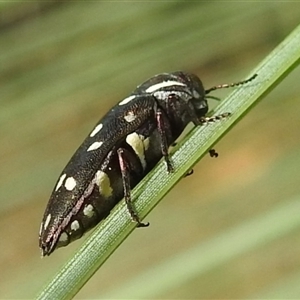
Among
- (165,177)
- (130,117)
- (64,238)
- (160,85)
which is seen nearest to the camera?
(165,177)

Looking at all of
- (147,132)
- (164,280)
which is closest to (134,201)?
(147,132)

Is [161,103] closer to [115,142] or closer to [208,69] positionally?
[115,142]

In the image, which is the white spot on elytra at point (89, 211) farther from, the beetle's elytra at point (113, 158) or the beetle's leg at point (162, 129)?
the beetle's leg at point (162, 129)

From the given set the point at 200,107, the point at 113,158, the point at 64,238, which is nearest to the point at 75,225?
the point at 64,238

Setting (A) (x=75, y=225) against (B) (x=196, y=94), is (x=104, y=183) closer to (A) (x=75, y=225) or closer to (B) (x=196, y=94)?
(A) (x=75, y=225)

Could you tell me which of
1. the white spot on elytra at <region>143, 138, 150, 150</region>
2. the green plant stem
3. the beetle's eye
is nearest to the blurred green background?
the beetle's eye

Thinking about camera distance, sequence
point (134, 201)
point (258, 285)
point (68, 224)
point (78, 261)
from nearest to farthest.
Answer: point (78, 261) < point (134, 201) < point (68, 224) < point (258, 285)

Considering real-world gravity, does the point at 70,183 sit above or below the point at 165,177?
above
